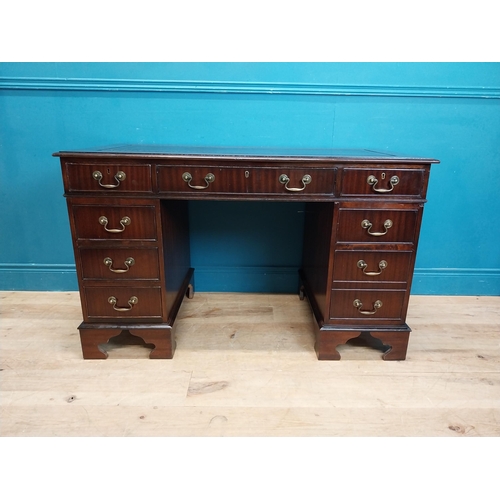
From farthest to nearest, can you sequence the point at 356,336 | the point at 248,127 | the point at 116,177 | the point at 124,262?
the point at 248,127
the point at 356,336
the point at 124,262
the point at 116,177

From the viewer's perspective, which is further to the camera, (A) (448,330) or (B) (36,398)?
(A) (448,330)

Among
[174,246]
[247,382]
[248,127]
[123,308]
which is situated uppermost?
[248,127]

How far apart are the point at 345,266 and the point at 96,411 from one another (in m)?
1.07

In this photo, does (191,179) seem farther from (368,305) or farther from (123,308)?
(368,305)

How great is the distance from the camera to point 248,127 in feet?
6.25

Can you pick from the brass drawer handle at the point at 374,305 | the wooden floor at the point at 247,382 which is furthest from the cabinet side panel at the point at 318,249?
the wooden floor at the point at 247,382

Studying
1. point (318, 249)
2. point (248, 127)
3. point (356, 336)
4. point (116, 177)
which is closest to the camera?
point (116, 177)

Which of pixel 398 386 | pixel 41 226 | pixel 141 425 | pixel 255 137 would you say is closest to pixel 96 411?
pixel 141 425

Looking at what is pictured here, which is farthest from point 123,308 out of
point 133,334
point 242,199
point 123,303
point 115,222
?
point 242,199

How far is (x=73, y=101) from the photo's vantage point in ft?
6.11

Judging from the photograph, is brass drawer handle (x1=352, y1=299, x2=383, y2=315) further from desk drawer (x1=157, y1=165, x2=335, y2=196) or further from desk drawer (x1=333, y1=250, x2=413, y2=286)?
desk drawer (x1=157, y1=165, x2=335, y2=196)

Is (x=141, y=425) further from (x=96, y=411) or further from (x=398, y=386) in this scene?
(x=398, y=386)

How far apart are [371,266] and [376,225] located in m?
0.17

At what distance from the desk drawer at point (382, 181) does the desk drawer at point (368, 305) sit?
1.35ft
